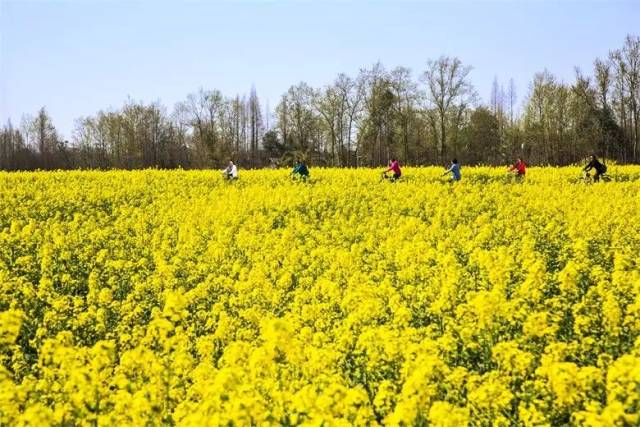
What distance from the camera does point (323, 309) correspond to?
9.27m

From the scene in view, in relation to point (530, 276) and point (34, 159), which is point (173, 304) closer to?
point (530, 276)

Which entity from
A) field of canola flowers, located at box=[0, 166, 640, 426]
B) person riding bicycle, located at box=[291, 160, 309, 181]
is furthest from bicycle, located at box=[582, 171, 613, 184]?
person riding bicycle, located at box=[291, 160, 309, 181]

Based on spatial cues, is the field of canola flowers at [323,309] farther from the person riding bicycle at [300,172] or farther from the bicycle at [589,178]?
the person riding bicycle at [300,172]

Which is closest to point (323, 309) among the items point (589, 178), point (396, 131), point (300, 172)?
point (300, 172)

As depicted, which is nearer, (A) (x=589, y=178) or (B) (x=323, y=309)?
(B) (x=323, y=309)

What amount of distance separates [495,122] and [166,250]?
206ft

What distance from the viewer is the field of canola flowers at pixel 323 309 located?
5289mm

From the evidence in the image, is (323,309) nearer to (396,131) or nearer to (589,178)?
(589,178)

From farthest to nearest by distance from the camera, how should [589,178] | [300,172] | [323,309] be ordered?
[300,172] < [589,178] < [323,309]

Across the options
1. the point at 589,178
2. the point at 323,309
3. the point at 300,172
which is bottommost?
the point at 323,309

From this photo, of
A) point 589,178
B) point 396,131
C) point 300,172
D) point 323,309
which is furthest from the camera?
point 396,131

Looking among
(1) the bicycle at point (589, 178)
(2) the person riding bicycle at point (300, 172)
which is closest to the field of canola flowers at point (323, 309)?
(1) the bicycle at point (589, 178)

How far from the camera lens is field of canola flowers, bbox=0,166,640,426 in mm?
5289

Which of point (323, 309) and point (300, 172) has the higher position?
point (300, 172)
